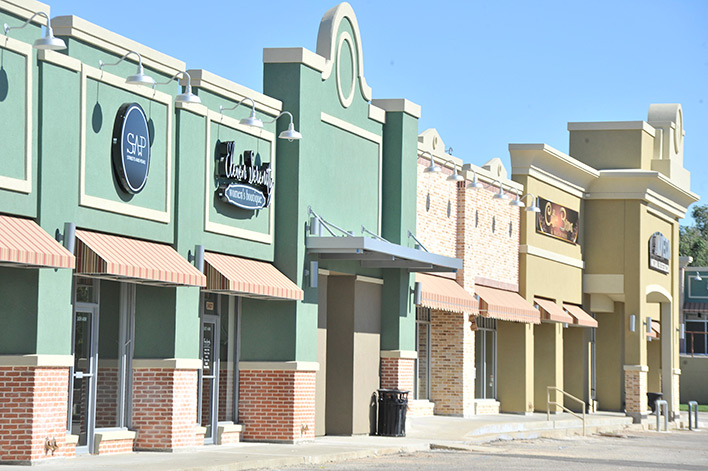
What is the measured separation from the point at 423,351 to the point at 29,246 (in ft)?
67.7

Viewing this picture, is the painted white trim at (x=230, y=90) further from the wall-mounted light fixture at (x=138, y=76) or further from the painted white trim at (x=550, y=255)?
the painted white trim at (x=550, y=255)

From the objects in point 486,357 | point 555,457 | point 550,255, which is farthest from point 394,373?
point 550,255

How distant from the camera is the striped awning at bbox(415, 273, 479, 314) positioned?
31078 mm

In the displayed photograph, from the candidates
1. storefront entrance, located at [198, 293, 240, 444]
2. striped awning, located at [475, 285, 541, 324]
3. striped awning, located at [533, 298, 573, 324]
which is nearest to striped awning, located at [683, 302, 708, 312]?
striped awning, located at [533, 298, 573, 324]

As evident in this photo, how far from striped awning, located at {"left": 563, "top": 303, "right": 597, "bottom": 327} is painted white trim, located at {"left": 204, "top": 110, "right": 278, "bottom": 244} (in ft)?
72.3

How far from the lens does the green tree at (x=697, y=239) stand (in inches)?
4134

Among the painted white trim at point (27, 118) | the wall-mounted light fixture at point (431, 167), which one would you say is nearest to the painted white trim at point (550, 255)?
the wall-mounted light fixture at point (431, 167)

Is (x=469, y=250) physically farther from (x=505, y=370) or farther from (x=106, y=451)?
(x=106, y=451)

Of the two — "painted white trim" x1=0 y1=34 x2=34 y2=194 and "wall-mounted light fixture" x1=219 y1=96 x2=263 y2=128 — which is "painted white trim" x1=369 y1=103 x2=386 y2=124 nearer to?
"wall-mounted light fixture" x1=219 y1=96 x2=263 y2=128

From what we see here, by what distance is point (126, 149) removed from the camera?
19.2 metres

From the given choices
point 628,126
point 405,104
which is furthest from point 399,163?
point 628,126

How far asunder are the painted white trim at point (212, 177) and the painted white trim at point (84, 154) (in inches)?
47.6

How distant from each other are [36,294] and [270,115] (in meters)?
8.18

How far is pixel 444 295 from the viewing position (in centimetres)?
3222
